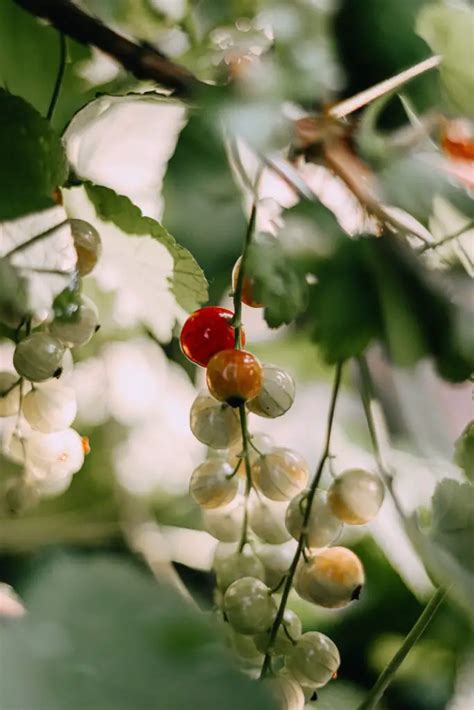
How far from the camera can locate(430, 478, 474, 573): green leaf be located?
193 millimetres

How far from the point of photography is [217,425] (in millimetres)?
229

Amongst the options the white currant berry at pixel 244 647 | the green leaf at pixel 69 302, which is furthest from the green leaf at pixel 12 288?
the white currant berry at pixel 244 647

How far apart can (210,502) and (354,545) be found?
0.14 meters

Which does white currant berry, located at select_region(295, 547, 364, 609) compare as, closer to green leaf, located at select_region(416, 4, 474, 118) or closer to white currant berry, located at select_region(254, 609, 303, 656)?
white currant berry, located at select_region(254, 609, 303, 656)

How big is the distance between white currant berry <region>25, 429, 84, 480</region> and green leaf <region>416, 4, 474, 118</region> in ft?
0.57

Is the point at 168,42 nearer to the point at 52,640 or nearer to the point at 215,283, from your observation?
the point at 215,283

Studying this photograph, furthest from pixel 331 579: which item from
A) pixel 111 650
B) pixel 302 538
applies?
pixel 111 650

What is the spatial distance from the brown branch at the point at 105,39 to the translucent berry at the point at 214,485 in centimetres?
11

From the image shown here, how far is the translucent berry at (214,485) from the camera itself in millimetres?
242

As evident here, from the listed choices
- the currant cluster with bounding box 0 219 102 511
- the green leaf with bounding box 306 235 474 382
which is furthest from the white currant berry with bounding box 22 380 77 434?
the green leaf with bounding box 306 235 474 382

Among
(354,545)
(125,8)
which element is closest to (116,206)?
(125,8)

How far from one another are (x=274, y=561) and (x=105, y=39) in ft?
0.58

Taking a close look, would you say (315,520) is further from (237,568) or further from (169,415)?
(169,415)

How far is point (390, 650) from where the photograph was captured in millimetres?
327
